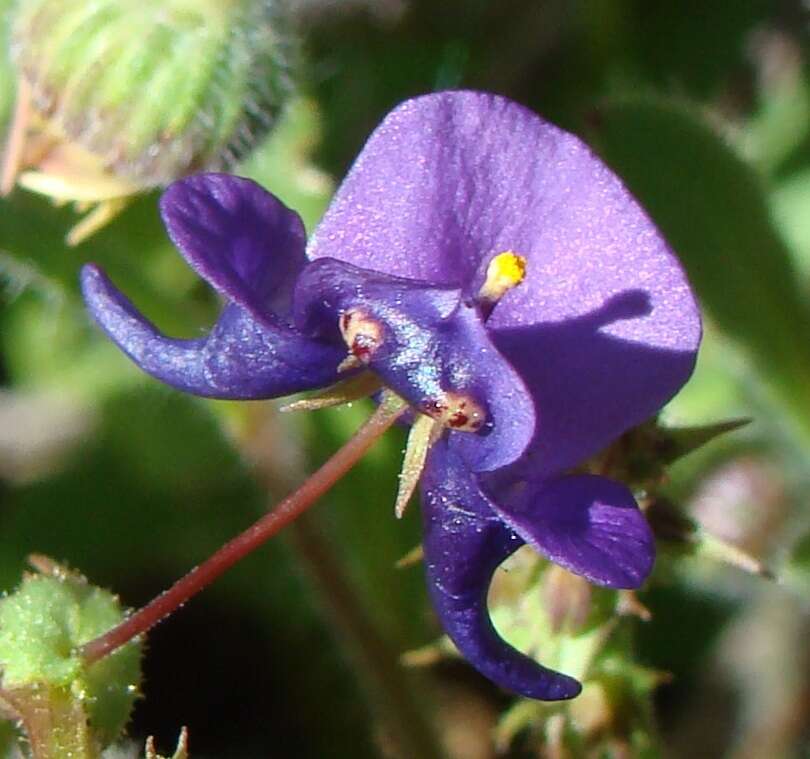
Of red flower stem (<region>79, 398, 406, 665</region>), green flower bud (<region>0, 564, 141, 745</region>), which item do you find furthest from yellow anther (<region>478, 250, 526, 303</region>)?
green flower bud (<region>0, 564, 141, 745</region>)

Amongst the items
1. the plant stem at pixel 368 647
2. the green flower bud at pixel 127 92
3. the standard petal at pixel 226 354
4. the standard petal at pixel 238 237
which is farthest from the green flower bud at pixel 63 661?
the plant stem at pixel 368 647

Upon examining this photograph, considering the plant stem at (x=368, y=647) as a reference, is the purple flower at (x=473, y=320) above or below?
above

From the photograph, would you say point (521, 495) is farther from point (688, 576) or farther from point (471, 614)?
point (688, 576)

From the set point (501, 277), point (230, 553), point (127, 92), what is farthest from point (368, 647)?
point (501, 277)

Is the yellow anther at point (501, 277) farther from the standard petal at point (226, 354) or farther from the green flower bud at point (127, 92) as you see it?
the green flower bud at point (127, 92)

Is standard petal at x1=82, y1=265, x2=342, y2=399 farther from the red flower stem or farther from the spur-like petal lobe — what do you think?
the spur-like petal lobe

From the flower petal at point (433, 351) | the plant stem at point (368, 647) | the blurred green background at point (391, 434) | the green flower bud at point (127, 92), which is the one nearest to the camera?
the flower petal at point (433, 351)

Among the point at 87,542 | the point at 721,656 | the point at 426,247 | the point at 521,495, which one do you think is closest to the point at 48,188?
the point at 426,247
